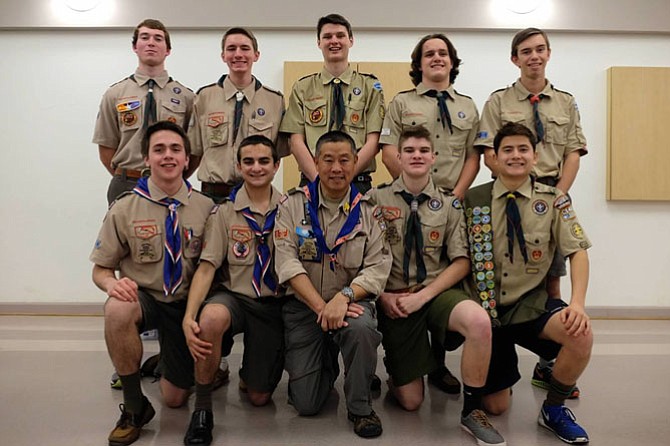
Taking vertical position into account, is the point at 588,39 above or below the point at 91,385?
above

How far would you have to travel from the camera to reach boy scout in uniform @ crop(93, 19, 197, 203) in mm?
A: 3076

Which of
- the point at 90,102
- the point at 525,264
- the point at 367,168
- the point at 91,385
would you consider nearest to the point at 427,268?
the point at 525,264

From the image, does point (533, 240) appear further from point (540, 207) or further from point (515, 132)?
point (515, 132)

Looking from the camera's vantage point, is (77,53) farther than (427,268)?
Yes

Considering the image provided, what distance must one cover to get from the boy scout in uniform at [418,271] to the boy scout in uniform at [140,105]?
1265 mm

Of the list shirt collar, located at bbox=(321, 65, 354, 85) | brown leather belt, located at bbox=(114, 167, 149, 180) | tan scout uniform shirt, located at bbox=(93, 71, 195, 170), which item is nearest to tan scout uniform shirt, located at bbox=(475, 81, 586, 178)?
shirt collar, located at bbox=(321, 65, 354, 85)

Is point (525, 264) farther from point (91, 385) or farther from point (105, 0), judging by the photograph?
point (105, 0)

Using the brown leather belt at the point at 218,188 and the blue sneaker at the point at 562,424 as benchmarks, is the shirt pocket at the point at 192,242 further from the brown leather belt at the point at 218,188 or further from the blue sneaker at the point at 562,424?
the blue sneaker at the point at 562,424

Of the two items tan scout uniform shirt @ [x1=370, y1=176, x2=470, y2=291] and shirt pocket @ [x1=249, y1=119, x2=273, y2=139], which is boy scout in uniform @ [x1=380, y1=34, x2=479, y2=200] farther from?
shirt pocket @ [x1=249, y1=119, x2=273, y2=139]

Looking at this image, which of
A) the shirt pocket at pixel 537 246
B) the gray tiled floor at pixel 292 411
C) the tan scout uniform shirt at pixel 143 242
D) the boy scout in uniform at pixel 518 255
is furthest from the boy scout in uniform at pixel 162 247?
the shirt pocket at pixel 537 246

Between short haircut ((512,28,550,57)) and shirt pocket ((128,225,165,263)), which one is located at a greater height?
short haircut ((512,28,550,57))

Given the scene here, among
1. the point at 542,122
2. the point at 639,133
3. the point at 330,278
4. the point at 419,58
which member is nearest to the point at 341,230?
the point at 330,278

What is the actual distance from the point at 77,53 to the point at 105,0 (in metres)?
0.50

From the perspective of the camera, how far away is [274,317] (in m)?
2.59
